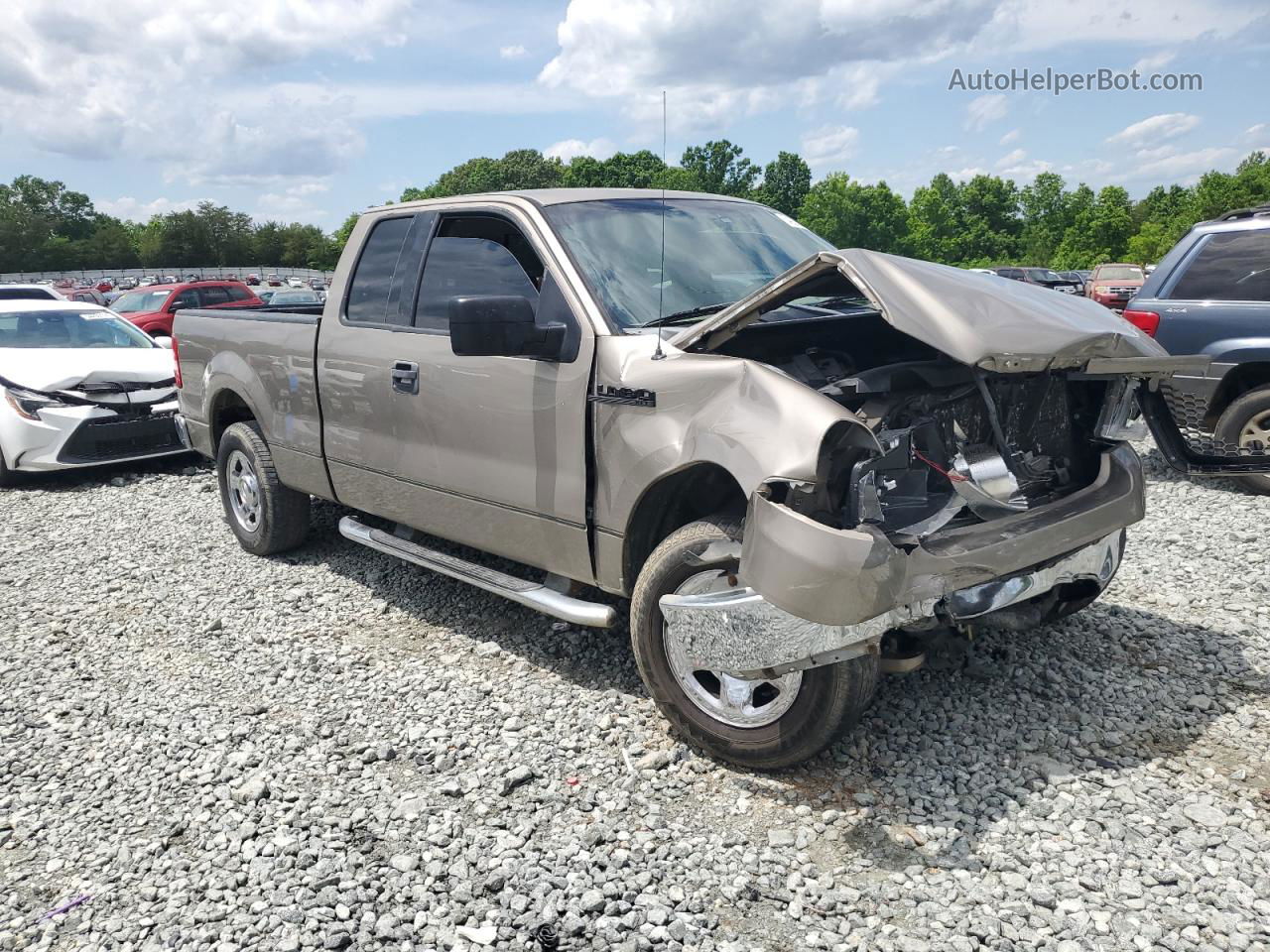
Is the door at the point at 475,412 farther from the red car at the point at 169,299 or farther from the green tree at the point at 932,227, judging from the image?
the green tree at the point at 932,227

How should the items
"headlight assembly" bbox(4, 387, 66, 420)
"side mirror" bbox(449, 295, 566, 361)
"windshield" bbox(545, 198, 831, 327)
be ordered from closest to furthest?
"side mirror" bbox(449, 295, 566, 361), "windshield" bbox(545, 198, 831, 327), "headlight assembly" bbox(4, 387, 66, 420)

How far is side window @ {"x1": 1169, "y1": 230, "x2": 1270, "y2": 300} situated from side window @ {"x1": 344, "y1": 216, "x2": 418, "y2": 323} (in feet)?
18.9

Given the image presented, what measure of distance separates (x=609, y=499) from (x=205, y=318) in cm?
392

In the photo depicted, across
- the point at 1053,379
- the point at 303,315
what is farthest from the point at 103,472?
the point at 1053,379

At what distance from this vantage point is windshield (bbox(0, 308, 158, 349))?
909 cm

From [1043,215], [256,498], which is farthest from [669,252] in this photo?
[1043,215]

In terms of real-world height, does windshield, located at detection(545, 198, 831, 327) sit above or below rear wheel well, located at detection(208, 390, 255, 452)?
above

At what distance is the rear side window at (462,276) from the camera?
412 cm

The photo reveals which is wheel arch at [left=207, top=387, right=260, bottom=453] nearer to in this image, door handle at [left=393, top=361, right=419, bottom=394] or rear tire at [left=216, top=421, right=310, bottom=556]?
rear tire at [left=216, top=421, right=310, bottom=556]

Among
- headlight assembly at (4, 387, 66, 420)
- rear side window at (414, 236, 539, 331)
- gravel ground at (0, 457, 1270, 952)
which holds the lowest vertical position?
gravel ground at (0, 457, 1270, 952)

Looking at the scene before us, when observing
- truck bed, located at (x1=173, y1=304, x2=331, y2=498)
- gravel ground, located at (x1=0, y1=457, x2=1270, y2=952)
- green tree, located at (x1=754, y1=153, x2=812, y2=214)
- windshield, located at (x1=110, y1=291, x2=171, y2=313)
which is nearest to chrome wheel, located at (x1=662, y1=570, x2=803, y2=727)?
gravel ground, located at (x1=0, y1=457, x2=1270, y2=952)

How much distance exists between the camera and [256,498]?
5.91m

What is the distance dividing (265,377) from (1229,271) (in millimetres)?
6735

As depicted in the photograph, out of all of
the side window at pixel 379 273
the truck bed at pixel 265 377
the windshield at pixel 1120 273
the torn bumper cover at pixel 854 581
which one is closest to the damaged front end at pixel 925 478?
the torn bumper cover at pixel 854 581
